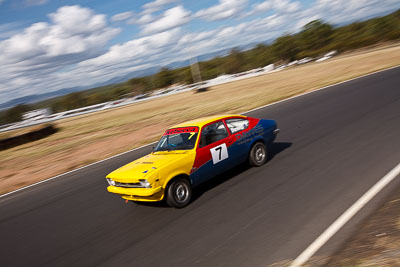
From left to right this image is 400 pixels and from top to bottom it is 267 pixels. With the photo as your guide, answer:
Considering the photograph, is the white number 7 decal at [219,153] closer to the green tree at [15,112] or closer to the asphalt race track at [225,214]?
the asphalt race track at [225,214]

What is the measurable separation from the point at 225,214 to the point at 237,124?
2.68m

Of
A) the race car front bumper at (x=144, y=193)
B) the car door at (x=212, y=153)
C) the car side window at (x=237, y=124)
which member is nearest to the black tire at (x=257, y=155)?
the car side window at (x=237, y=124)

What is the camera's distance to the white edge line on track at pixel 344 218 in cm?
416

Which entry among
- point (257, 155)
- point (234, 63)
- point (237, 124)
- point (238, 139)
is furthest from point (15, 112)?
point (234, 63)

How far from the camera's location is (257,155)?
8164mm

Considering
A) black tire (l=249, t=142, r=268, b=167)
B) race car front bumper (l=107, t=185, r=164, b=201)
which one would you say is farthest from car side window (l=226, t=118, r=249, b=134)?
race car front bumper (l=107, t=185, r=164, b=201)

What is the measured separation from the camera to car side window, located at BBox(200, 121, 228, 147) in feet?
23.5

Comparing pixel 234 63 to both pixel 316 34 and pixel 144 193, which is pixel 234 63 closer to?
pixel 316 34

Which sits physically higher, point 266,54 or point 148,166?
point 266,54

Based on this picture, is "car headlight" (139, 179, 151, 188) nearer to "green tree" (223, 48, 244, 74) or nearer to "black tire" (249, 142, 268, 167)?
"black tire" (249, 142, 268, 167)

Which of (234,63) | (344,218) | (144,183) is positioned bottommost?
(344,218)

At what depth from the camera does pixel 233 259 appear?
4.40 meters

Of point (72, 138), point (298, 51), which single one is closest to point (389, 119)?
point (72, 138)

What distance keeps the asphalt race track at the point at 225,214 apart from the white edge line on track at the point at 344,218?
81mm
